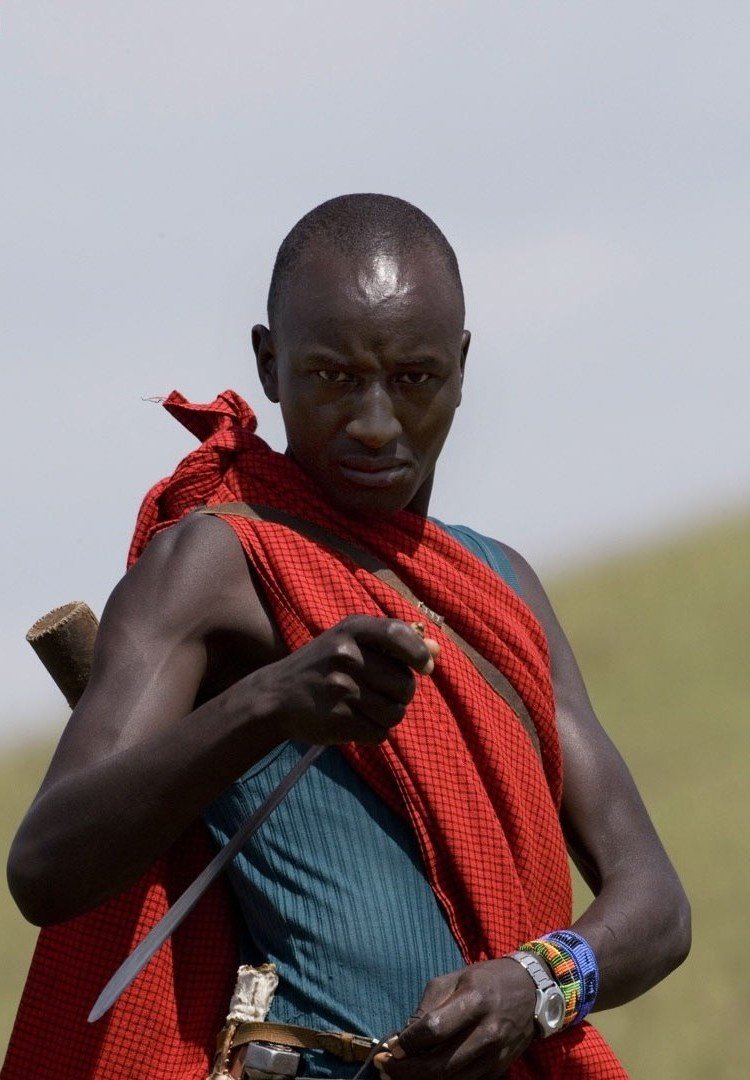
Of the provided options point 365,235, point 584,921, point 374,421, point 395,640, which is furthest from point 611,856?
point 365,235

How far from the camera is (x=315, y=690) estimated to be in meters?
3.20

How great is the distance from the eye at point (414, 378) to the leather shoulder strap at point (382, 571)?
0.28m

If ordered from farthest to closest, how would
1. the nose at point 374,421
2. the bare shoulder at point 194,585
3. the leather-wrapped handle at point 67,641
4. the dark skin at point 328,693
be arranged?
the leather-wrapped handle at point 67,641, the nose at point 374,421, the bare shoulder at point 194,585, the dark skin at point 328,693

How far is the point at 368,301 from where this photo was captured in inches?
146

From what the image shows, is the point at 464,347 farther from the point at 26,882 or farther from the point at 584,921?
the point at 26,882

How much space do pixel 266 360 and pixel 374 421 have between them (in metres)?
0.35

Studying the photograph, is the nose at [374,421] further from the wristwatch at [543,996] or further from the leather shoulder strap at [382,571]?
the wristwatch at [543,996]

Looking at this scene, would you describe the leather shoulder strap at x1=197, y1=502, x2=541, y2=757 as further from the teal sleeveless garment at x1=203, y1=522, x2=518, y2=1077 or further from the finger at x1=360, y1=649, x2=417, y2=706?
the finger at x1=360, y1=649, x2=417, y2=706

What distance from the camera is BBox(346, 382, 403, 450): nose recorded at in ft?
12.0

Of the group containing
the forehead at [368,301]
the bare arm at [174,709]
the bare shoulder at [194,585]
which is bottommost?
the bare arm at [174,709]

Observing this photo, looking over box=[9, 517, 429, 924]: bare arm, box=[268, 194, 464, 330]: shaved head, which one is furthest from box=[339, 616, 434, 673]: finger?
box=[268, 194, 464, 330]: shaved head

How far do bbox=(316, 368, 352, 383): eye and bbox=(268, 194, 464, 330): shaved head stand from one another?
0.17 metres

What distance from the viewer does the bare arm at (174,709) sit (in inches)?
125

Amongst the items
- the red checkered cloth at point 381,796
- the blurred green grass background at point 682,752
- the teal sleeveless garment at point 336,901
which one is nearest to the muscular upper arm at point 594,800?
the red checkered cloth at point 381,796
